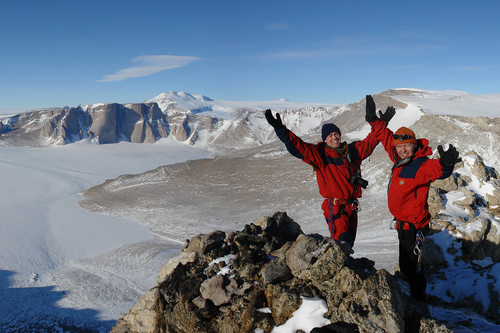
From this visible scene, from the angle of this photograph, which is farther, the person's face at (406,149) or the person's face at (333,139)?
the person's face at (333,139)

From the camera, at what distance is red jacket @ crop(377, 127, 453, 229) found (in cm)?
526

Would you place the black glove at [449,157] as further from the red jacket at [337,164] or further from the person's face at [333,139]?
the person's face at [333,139]

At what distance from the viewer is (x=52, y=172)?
12100 centimetres

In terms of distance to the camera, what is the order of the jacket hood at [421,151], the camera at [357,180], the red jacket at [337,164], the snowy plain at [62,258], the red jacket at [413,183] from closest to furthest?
the red jacket at [413,183] < the jacket hood at [421,151] < the red jacket at [337,164] < the camera at [357,180] < the snowy plain at [62,258]

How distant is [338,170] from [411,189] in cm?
127

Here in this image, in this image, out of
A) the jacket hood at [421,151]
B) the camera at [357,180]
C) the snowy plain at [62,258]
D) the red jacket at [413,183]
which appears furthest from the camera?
the snowy plain at [62,258]

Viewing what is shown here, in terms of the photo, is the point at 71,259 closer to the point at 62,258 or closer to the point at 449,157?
the point at 62,258

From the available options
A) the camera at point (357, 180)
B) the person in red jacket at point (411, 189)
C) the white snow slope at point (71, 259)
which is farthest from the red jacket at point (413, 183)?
the white snow slope at point (71, 259)

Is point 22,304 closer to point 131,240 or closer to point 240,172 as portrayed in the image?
point 131,240

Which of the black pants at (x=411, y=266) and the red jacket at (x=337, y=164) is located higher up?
the red jacket at (x=337, y=164)

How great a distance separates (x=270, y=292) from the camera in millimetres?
5430

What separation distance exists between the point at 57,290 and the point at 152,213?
21975mm

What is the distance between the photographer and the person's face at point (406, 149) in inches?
215

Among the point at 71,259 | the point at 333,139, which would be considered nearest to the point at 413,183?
the point at 333,139
